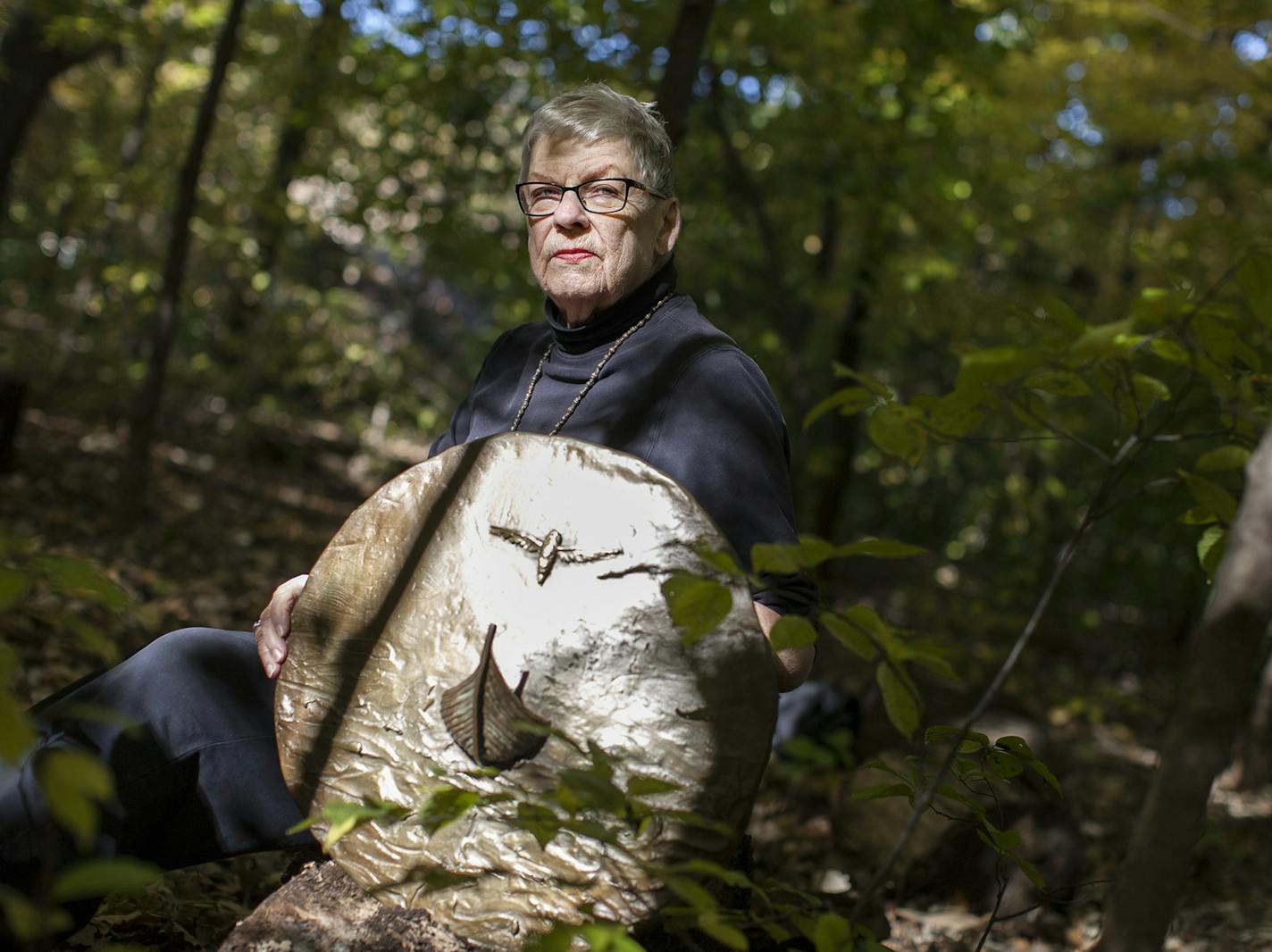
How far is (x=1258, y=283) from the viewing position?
3.77 ft

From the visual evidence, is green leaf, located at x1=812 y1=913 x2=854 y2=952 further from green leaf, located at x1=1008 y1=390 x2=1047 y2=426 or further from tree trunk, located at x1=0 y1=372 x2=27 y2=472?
tree trunk, located at x1=0 y1=372 x2=27 y2=472

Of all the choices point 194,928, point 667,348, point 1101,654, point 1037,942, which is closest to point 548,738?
point 667,348

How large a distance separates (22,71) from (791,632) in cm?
870

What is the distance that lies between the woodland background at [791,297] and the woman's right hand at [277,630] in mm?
825

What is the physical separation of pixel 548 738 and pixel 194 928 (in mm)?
1315

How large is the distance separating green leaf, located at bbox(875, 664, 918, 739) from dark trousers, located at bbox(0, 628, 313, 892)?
1105mm

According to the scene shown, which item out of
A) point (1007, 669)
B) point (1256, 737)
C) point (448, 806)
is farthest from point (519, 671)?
point (1256, 737)

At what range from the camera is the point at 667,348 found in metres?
1.90

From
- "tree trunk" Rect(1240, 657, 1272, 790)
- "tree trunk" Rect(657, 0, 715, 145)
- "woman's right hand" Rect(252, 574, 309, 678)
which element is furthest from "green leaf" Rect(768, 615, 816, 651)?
"tree trunk" Rect(1240, 657, 1272, 790)

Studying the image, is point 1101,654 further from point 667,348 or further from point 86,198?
point 86,198

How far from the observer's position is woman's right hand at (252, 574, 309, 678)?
1776 mm

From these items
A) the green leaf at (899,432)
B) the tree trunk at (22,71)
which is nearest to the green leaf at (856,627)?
the green leaf at (899,432)

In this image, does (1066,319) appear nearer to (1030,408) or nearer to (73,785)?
(1030,408)

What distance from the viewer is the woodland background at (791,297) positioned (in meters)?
4.57
